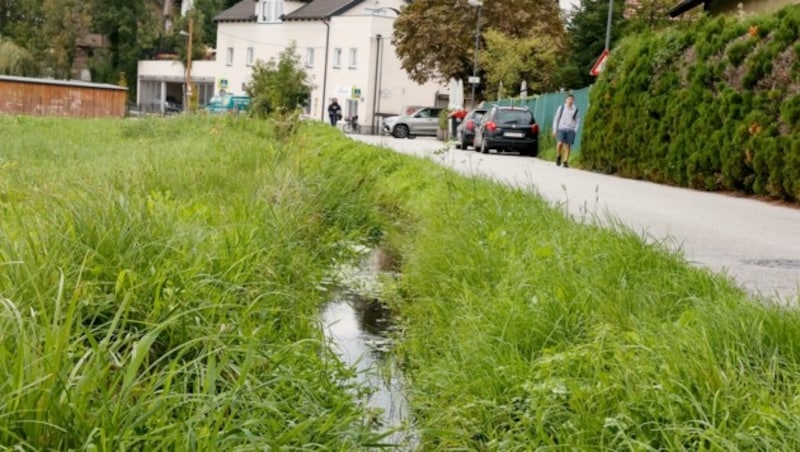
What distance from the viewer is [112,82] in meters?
96.2

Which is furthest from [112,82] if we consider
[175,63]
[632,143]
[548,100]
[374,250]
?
[374,250]

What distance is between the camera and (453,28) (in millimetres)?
64438

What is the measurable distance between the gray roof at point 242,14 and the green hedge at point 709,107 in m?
59.0

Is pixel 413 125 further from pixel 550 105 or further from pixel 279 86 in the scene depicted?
pixel 550 105

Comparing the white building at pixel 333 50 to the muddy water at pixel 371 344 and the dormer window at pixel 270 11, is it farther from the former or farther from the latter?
the muddy water at pixel 371 344

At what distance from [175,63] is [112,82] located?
9.73m

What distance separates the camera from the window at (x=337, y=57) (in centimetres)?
7388

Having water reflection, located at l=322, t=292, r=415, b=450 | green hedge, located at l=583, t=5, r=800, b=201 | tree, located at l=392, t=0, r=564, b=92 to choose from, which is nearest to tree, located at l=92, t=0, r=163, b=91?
tree, located at l=392, t=0, r=564, b=92

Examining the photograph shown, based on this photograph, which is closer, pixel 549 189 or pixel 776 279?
pixel 776 279

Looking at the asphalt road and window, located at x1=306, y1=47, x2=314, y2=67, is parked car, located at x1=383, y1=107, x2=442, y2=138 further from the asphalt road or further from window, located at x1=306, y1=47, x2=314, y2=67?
the asphalt road

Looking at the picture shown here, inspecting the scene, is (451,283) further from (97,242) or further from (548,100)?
(548,100)

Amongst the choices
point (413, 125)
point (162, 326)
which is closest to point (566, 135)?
point (162, 326)

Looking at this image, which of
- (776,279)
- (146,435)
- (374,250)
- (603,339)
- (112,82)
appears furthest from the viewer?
(112,82)

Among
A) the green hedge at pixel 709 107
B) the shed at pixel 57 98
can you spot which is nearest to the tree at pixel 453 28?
the shed at pixel 57 98
